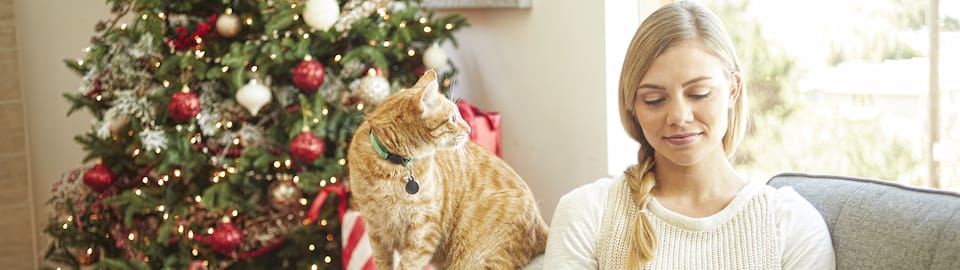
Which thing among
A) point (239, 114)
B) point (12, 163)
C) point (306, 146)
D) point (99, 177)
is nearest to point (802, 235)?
point (306, 146)

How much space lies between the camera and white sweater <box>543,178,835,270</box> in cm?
152

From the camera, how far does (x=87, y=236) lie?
3588 mm

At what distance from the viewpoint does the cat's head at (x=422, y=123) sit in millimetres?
1658

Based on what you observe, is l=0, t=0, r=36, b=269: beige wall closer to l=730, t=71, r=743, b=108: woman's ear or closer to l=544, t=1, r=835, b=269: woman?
l=544, t=1, r=835, b=269: woman

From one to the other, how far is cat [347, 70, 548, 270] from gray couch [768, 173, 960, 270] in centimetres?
54

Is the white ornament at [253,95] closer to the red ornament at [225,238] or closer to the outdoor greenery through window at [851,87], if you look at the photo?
the red ornament at [225,238]

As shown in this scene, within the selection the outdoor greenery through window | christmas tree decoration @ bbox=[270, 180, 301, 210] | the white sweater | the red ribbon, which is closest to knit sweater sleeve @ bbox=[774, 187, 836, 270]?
the white sweater

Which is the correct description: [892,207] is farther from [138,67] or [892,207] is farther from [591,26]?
[138,67]

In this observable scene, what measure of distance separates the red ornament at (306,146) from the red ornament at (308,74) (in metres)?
0.15

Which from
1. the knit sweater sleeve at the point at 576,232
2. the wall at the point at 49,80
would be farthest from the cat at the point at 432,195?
the wall at the point at 49,80

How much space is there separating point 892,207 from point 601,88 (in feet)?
4.67

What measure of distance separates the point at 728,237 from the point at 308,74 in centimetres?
185

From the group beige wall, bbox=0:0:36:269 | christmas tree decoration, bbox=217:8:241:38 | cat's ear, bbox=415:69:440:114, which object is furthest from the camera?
beige wall, bbox=0:0:36:269

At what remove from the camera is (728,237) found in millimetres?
1542
